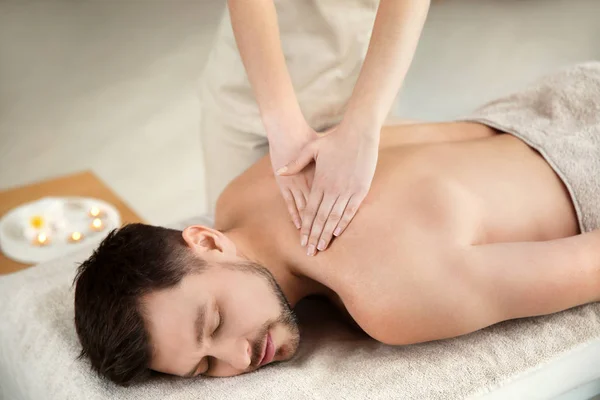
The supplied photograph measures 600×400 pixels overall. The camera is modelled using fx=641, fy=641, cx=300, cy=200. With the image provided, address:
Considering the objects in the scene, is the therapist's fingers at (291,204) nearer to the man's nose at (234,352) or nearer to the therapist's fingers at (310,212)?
the therapist's fingers at (310,212)

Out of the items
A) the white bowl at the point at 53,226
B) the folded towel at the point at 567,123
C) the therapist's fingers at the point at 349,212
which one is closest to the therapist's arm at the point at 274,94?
the therapist's fingers at the point at 349,212

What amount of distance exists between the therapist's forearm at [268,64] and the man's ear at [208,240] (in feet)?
0.82

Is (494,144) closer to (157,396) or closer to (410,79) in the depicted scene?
(157,396)

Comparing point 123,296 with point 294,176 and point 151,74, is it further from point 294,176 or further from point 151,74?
point 151,74

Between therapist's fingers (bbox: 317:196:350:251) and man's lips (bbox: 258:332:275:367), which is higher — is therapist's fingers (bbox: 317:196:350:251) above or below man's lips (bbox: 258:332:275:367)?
above

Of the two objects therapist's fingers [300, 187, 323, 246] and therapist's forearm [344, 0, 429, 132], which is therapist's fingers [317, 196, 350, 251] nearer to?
therapist's fingers [300, 187, 323, 246]

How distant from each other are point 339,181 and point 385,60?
28 cm

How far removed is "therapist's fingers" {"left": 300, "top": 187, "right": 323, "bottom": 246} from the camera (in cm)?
130

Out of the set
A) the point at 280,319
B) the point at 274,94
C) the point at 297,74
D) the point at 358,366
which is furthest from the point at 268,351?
the point at 297,74

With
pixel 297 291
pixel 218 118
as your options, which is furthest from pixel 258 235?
pixel 218 118

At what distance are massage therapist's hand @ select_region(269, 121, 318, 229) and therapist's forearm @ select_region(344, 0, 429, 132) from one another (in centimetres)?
11

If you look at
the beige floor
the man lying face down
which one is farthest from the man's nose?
the beige floor

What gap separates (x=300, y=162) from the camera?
1.33 metres

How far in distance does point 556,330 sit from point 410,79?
197cm
